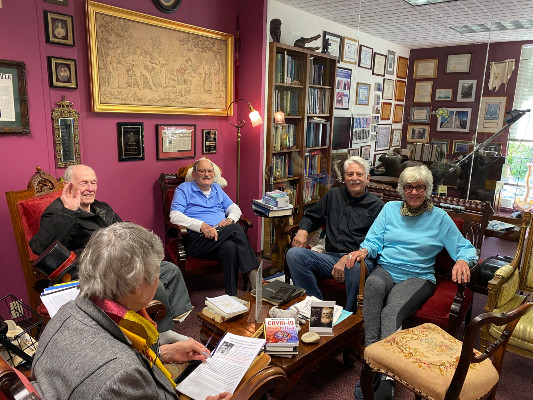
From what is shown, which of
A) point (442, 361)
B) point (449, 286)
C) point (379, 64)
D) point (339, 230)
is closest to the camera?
point (442, 361)

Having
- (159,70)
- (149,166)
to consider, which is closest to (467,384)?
(149,166)

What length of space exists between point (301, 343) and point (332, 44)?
4.04 meters

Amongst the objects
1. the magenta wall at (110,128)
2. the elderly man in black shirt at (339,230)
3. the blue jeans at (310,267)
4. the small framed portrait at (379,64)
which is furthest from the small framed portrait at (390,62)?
the blue jeans at (310,267)

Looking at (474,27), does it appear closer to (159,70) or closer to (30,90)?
(159,70)

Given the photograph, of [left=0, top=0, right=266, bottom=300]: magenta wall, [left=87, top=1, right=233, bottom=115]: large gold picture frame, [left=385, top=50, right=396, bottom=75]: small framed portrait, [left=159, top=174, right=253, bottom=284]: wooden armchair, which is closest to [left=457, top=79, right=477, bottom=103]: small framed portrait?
[left=385, top=50, right=396, bottom=75]: small framed portrait

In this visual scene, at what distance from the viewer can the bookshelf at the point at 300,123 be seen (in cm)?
406

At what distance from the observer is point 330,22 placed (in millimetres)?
4750

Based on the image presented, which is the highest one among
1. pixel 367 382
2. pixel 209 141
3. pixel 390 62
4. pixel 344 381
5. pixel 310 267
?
pixel 390 62

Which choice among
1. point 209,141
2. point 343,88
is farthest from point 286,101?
point 343,88

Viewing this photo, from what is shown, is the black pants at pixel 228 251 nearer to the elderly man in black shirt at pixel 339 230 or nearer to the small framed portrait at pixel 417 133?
the elderly man in black shirt at pixel 339 230

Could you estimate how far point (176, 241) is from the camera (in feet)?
11.1

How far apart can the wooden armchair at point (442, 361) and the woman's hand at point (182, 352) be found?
815 millimetres

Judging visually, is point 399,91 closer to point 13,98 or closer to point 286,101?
point 286,101

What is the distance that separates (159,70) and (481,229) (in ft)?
9.65
